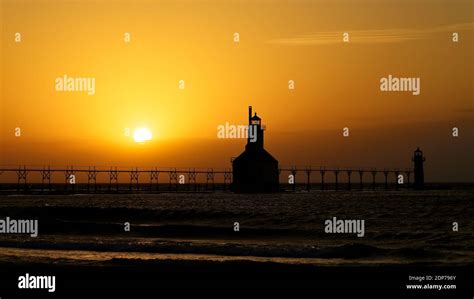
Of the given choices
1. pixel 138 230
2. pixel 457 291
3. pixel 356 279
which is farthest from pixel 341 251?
pixel 138 230

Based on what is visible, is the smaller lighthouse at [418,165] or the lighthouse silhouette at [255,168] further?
the smaller lighthouse at [418,165]

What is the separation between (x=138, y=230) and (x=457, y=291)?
26.5 m

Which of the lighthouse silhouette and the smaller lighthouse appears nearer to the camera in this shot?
the lighthouse silhouette

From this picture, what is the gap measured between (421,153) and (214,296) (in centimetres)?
10916

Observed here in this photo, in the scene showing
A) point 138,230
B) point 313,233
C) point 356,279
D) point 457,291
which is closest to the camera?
point 457,291

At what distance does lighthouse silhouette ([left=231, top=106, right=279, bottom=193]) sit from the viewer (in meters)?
85.4

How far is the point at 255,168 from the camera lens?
8769 cm

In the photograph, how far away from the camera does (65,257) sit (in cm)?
2617

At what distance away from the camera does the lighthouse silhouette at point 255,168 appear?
85.4 meters

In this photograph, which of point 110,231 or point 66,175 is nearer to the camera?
point 110,231

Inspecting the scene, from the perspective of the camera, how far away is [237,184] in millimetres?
90250

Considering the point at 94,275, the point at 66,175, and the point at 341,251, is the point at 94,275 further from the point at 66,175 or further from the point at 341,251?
the point at 66,175

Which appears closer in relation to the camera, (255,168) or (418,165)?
(255,168)

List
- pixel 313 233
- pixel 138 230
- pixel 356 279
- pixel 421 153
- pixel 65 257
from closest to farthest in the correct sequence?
pixel 356 279 → pixel 65 257 → pixel 313 233 → pixel 138 230 → pixel 421 153
